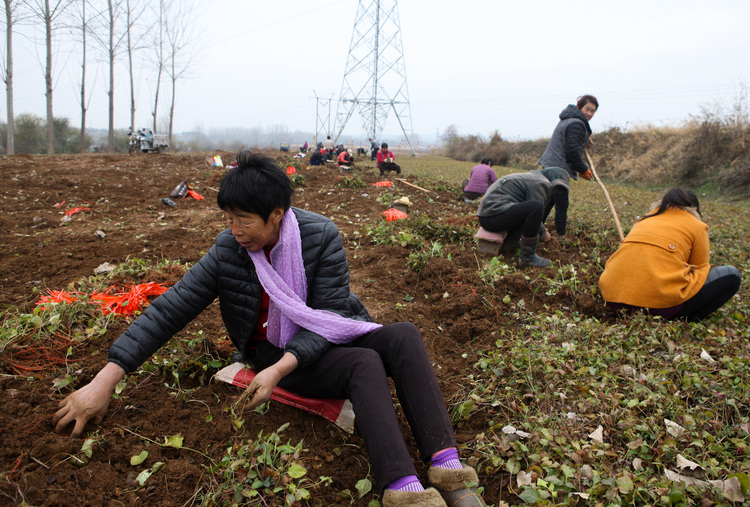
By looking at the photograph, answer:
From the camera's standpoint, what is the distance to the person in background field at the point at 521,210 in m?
4.36

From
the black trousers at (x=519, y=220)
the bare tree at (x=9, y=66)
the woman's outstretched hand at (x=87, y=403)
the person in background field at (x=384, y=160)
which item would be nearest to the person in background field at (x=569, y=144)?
the black trousers at (x=519, y=220)

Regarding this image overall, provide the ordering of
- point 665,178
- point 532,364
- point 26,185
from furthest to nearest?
point 665,178 < point 26,185 < point 532,364

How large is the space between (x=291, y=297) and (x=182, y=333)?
Answer: 124 centimetres

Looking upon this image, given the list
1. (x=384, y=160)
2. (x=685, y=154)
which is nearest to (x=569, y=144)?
(x=384, y=160)

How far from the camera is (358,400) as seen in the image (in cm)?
167

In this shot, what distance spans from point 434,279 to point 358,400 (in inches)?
93.0

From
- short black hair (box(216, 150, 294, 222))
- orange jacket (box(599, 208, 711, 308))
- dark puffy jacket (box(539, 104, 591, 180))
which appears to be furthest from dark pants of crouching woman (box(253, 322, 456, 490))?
dark puffy jacket (box(539, 104, 591, 180))

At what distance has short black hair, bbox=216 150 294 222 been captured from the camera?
1.72 meters

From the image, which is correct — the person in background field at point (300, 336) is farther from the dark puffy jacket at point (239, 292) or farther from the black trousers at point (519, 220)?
the black trousers at point (519, 220)

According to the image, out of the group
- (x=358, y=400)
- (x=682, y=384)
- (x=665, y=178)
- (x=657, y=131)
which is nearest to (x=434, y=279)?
(x=682, y=384)

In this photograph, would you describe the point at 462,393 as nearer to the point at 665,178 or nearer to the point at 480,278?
the point at 480,278

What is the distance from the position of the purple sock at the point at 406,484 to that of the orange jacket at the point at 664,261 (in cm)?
229

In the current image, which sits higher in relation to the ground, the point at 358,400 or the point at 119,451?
the point at 358,400

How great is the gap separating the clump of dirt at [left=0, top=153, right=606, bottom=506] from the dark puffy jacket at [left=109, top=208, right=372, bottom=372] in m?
0.37
